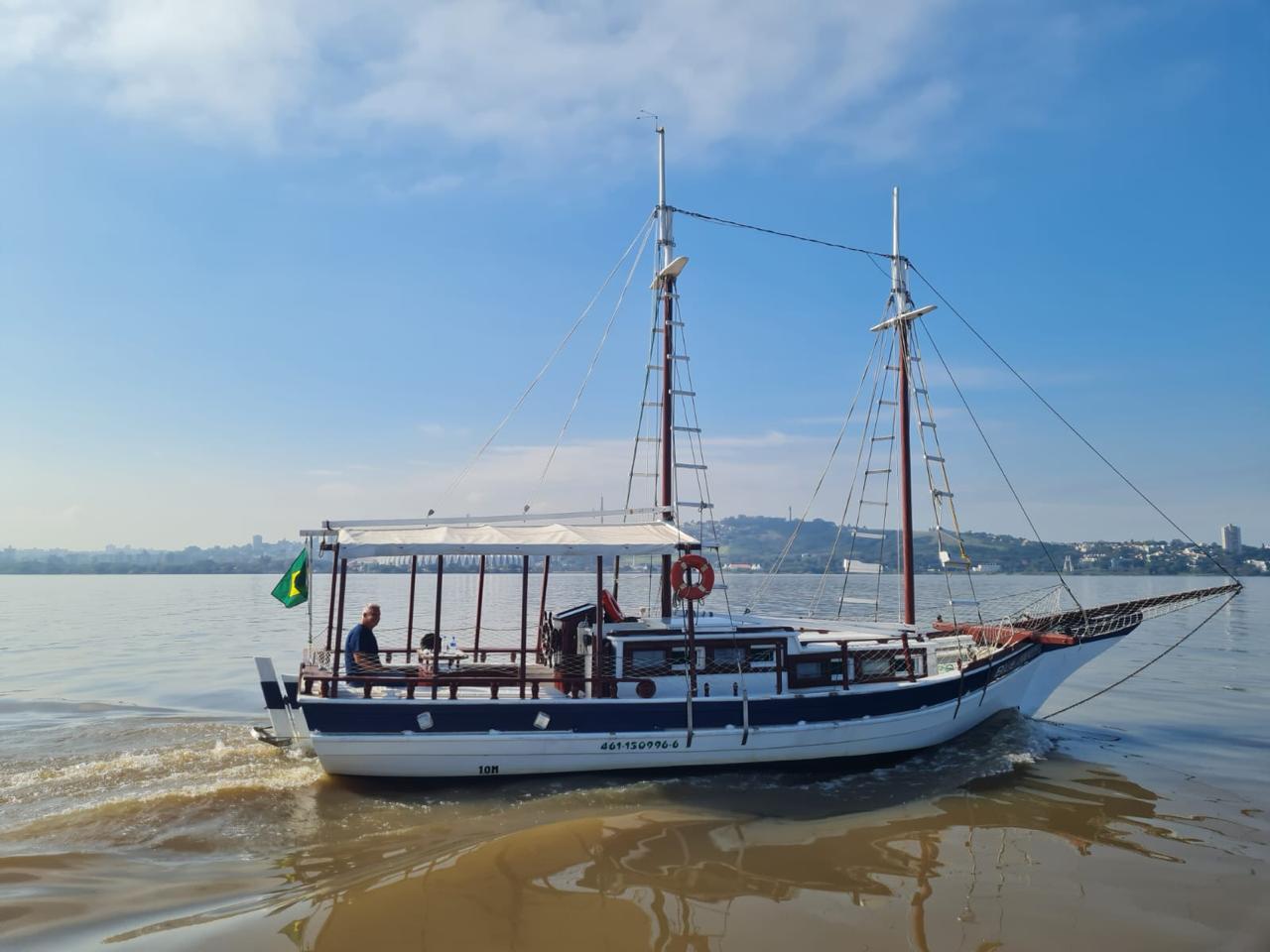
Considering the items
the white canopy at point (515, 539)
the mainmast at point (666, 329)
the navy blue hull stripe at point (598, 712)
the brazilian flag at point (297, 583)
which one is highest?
the mainmast at point (666, 329)

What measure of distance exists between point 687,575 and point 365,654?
6347 mm

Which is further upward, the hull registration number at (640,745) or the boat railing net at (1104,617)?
the boat railing net at (1104,617)

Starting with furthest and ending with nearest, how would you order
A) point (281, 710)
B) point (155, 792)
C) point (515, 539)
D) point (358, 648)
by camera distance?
point (281, 710) < point (515, 539) < point (358, 648) < point (155, 792)

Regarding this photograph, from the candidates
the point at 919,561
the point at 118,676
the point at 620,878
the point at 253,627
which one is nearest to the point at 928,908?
the point at 620,878

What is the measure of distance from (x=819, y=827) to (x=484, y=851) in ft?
17.1

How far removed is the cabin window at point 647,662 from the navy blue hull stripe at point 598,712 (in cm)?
70

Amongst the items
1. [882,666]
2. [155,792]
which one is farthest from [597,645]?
[155,792]

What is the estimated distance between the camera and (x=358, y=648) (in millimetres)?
14781

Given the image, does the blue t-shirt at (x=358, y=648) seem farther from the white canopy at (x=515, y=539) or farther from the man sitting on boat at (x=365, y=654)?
the white canopy at (x=515, y=539)

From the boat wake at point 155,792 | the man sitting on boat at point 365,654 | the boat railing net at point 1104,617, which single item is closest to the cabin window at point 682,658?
the man sitting on boat at point 365,654

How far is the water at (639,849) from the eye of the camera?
28.6ft

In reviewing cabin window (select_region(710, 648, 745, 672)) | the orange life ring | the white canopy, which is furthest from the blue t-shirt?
cabin window (select_region(710, 648, 745, 672))

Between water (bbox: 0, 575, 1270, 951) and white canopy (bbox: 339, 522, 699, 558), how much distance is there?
14.1 feet

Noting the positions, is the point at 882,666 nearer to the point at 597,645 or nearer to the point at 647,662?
the point at 647,662
